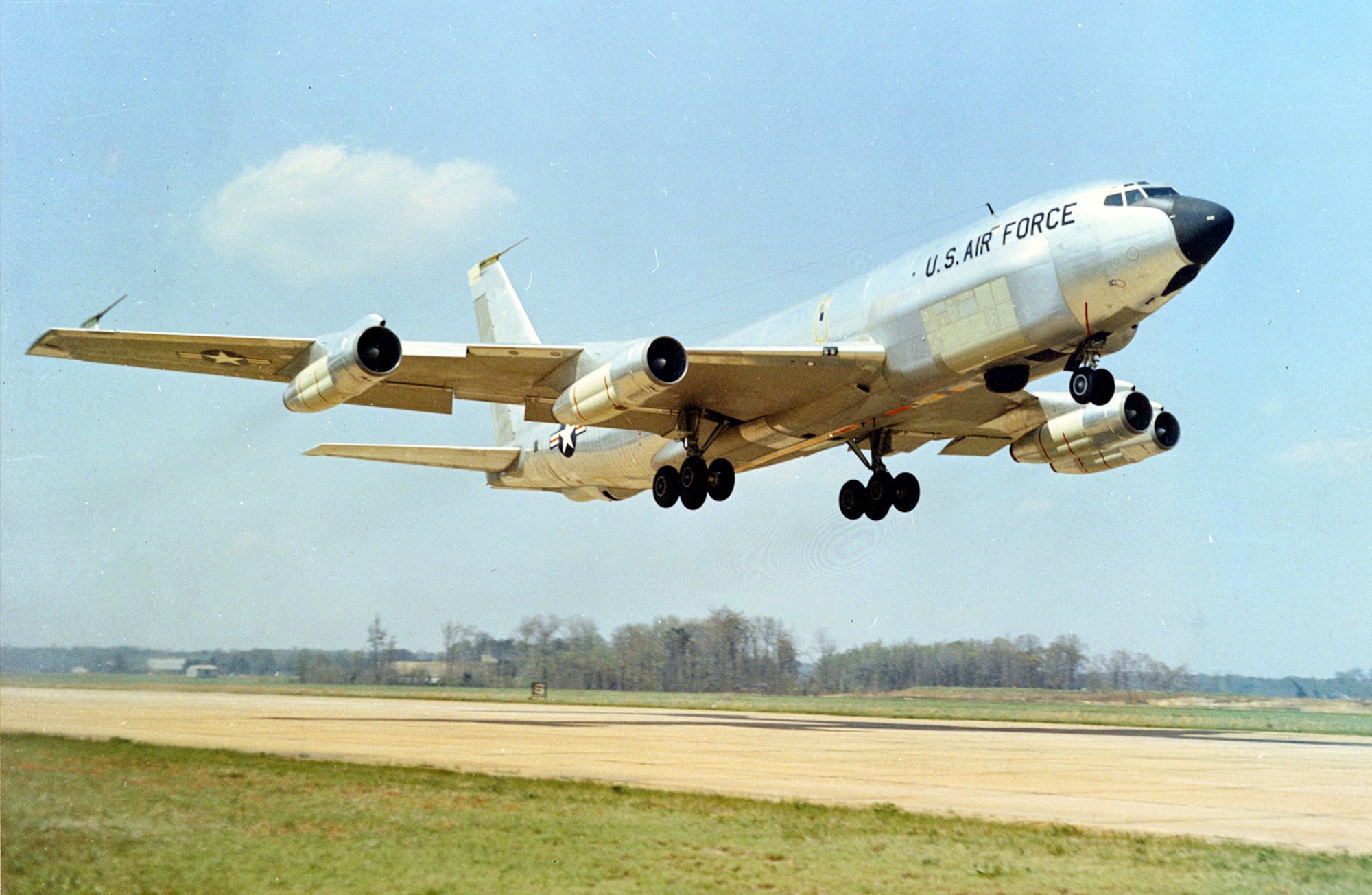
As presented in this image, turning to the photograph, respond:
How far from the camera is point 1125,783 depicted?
1627 cm

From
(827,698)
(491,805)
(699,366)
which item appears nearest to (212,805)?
(491,805)

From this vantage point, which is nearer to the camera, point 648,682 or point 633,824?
point 633,824

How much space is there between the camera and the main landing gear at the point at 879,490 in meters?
30.9

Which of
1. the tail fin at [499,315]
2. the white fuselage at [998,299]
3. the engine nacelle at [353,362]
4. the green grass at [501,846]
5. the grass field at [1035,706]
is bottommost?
the green grass at [501,846]

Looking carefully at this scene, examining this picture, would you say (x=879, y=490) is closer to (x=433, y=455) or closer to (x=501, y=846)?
(x=433, y=455)

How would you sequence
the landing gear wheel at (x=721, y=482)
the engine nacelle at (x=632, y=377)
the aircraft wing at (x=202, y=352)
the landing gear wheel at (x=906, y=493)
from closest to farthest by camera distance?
the aircraft wing at (x=202, y=352)
the engine nacelle at (x=632, y=377)
the landing gear wheel at (x=721, y=482)
the landing gear wheel at (x=906, y=493)

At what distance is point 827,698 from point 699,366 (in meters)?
18.9

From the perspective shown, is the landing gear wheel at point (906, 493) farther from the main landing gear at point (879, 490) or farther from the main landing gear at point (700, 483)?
the main landing gear at point (700, 483)

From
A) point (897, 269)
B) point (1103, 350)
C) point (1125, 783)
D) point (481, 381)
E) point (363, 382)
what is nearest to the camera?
point (1125, 783)

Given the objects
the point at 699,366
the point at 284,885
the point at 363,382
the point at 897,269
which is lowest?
the point at 284,885

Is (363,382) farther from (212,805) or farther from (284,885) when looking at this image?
(284,885)

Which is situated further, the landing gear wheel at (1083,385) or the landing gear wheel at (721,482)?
the landing gear wheel at (721,482)

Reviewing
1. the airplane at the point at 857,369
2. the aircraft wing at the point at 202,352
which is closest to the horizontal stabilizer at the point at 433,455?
the airplane at the point at 857,369

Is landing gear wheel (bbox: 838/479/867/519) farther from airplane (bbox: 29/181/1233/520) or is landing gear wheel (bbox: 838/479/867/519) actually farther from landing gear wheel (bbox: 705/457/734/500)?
landing gear wheel (bbox: 705/457/734/500)
